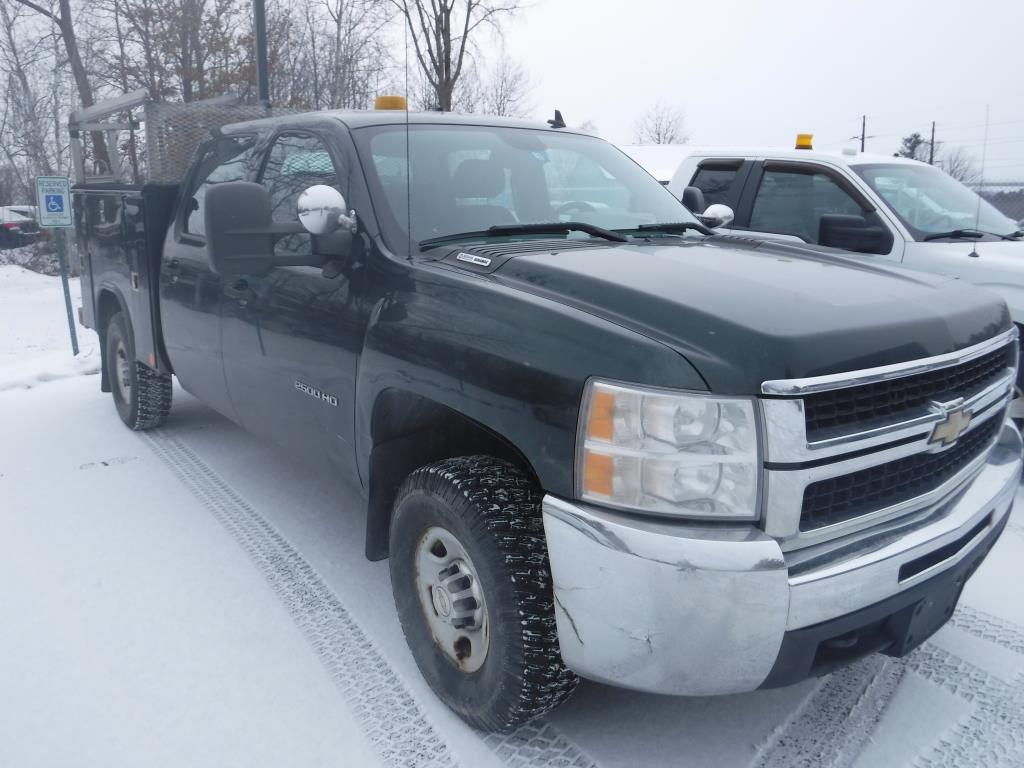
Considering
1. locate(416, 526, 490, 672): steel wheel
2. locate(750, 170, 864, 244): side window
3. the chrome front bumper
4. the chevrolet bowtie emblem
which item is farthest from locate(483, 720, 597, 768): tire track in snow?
locate(750, 170, 864, 244): side window

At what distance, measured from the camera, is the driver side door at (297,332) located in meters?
2.88

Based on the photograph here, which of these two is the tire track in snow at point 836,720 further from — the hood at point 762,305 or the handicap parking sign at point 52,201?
the handicap parking sign at point 52,201

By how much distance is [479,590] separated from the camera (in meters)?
2.31

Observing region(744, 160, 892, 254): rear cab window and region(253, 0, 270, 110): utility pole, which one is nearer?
region(744, 160, 892, 254): rear cab window

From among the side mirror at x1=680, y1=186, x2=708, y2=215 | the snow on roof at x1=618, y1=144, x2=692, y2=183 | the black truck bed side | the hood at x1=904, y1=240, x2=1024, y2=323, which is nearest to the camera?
the side mirror at x1=680, y1=186, x2=708, y2=215

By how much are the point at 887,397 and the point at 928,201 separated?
425cm

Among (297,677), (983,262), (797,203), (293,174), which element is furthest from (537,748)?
(797,203)

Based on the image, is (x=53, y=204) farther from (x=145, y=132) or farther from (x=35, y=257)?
(x=35, y=257)

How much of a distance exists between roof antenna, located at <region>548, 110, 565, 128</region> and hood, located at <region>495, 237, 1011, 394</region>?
140 cm

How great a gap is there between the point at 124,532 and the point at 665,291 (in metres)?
2.99

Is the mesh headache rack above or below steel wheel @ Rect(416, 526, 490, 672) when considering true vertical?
above

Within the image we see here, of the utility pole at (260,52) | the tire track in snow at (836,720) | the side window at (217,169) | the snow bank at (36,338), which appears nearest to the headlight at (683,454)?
the tire track in snow at (836,720)

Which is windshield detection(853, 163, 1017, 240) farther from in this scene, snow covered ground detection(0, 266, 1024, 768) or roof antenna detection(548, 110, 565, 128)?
roof antenna detection(548, 110, 565, 128)

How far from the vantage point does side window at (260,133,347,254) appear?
3.18 meters
